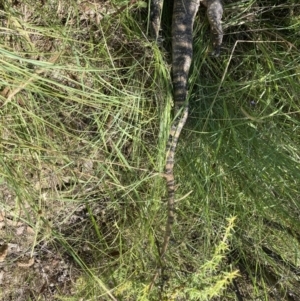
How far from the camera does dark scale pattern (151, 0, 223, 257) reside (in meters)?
2.09

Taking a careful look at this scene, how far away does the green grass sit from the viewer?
81.4 inches

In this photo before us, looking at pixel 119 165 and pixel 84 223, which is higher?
pixel 119 165

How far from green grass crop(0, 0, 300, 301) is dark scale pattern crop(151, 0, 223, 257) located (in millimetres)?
49

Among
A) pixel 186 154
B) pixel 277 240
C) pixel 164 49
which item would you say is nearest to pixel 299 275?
pixel 277 240

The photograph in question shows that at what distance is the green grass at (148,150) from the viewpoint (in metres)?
2.07

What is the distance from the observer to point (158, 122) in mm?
2160

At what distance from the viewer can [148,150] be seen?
2186 millimetres

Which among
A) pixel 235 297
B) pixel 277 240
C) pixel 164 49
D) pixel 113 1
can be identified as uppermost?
pixel 113 1

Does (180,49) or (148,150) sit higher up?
(180,49)

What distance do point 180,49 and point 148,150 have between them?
1.69 ft

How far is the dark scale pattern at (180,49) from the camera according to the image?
6.86 feet

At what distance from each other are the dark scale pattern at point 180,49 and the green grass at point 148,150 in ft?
0.16

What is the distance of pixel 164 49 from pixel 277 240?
1128 mm

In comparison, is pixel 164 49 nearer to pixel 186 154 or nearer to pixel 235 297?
pixel 186 154
